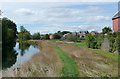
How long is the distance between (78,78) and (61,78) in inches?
34.2

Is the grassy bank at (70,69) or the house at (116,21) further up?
the house at (116,21)

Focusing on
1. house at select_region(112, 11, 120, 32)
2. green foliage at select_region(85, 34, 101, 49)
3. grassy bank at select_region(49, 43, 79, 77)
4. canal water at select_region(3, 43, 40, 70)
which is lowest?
canal water at select_region(3, 43, 40, 70)

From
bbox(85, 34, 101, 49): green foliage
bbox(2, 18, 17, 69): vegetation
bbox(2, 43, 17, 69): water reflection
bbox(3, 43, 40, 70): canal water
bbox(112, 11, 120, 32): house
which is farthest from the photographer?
bbox(85, 34, 101, 49): green foliage

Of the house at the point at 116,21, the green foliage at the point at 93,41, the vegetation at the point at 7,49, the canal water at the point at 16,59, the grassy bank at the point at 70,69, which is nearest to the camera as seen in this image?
the grassy bank at the point at 70,69

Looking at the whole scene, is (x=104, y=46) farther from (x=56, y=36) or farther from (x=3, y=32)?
(x=56, y=36)

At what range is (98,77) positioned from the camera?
734 centimetres

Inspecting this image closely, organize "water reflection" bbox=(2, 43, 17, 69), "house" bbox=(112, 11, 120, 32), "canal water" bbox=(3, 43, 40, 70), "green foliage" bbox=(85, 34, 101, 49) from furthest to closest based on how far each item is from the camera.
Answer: "green foliage" bbox=(85, 34, 101, 49) → "house" bbox=(112, 11, 120, 32) → "water reflection" bbox=(2, 43, 17, 69) → "canal water" bbox=(3, 43, 40, 70)

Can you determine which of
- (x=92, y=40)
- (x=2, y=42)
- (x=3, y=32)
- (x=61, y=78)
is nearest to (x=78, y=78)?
(x=61, y=78)

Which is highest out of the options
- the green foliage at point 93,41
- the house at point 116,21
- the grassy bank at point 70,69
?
the house at point 116,21

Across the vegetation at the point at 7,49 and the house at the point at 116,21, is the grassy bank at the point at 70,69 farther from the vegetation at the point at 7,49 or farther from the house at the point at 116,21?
the house at the point at 116,21

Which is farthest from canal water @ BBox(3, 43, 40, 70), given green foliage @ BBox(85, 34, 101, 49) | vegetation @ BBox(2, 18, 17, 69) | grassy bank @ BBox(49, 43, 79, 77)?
green foliage @ BBox(85, 34, 101, 49)

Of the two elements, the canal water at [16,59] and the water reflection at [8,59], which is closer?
the canal water at [16,59]

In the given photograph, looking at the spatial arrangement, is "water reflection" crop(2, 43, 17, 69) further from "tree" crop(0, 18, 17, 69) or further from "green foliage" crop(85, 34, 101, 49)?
"green foliage" crop(85, 34, 101, 49)

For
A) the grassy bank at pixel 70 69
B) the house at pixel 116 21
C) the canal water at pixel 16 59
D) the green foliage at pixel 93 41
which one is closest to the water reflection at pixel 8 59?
the canal water at pixel 16 59
